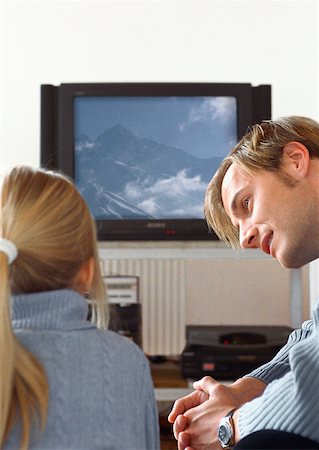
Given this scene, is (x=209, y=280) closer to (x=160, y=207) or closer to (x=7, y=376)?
(x=160, y=207)

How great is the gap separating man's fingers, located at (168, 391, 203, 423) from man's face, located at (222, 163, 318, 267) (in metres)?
0.39

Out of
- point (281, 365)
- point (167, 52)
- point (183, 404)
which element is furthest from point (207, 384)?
point (167, 52)

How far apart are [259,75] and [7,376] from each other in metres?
2.63

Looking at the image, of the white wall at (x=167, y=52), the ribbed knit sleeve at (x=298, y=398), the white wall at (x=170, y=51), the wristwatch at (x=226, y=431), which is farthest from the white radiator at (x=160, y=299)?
the ribbed knit sleeve at (x=298, y=398)

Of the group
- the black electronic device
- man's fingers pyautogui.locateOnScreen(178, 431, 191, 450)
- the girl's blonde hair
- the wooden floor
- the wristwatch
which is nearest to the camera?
the girl's blonde hair

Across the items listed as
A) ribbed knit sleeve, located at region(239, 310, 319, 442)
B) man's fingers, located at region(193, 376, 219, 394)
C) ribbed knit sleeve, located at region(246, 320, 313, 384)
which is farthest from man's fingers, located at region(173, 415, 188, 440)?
ribbed knit sleeve, located at region(239, 310, 319, 442)

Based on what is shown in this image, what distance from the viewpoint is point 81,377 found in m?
1.31

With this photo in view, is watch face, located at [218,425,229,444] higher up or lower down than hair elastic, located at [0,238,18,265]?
lower down

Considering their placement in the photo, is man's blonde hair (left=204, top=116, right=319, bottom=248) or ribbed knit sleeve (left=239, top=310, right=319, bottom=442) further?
man's blonde hair (left=204, top=116, right=319, bottom=248)

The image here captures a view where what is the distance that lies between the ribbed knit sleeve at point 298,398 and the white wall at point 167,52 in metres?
2.10

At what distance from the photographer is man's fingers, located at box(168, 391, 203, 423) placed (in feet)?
6.65

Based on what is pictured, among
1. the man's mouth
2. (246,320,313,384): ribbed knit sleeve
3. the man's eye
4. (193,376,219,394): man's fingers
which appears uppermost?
the man's eye

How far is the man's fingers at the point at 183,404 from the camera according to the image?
2027mm

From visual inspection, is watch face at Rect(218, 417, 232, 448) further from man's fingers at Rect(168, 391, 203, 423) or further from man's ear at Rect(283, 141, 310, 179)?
man's ear at Rect(283, 141, 310, 179)
